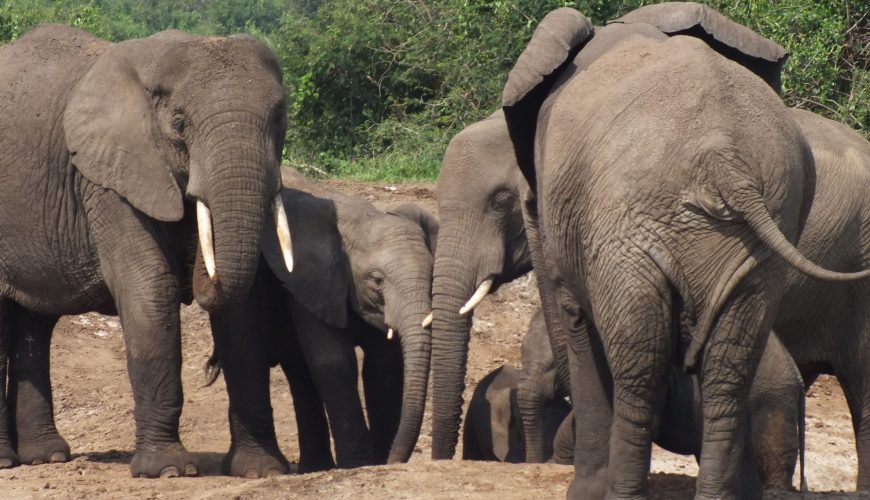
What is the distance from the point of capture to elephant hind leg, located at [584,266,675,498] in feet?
15.0

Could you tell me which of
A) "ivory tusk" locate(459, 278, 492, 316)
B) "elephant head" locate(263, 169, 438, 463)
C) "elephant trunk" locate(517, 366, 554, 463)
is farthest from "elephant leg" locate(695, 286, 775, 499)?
"elephant trunk" locate(517, 366, 554, 463)

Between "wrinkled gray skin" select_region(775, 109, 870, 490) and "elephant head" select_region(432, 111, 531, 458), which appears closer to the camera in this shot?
"wrinkled gray skin" select_region(775, 109, 870, 490)

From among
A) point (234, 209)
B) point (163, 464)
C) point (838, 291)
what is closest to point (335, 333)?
point (163, 464)

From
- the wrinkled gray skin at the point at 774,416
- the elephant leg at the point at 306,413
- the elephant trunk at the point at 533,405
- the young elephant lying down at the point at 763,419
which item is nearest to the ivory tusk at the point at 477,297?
the elephant trunk at the point at 533,405

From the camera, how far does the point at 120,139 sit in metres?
7.59

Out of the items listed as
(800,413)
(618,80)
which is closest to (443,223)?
(800,413)

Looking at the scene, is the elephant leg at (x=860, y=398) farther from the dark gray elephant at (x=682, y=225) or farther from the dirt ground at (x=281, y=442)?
the dark gray elephant at (x=682, y=225)

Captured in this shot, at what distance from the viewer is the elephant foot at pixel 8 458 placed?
8125 millimetres

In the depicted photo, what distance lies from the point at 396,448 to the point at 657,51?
3.07 m

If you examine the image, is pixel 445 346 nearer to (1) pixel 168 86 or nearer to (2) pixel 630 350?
(1) pixel 168 86

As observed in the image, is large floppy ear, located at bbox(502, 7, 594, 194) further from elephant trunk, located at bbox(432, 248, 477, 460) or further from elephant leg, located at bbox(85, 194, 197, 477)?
elephant leg, located at bbox(85, 194, 197, 477)

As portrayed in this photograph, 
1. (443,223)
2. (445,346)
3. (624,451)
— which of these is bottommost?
(624,451)

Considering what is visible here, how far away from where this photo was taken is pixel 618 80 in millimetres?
4965

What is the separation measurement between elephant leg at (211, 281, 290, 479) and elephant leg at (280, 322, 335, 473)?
367 mm
